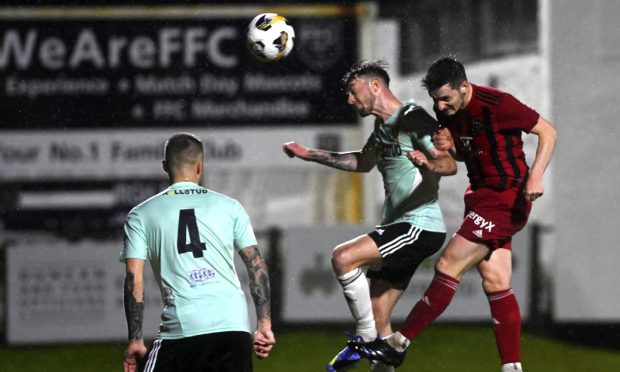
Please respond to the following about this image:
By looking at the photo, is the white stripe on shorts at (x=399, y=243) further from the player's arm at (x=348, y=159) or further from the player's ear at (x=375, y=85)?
the player's ear at (x=375, y=85)

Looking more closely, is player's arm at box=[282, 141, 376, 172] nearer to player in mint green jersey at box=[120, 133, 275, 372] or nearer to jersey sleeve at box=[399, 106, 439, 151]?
jersey sleeve at box=[399, 106, 439, 151]

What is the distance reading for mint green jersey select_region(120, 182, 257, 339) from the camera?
190 inches

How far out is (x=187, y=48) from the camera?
11.2 meters

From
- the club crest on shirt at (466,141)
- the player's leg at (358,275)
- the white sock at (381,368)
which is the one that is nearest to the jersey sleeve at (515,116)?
the club crest on shirt at (466,141)

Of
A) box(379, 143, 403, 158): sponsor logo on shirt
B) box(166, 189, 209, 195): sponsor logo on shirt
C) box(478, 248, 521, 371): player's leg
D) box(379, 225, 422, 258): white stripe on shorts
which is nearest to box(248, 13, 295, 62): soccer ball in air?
box(379, 143, 403, 158): sponsor logo on shirt

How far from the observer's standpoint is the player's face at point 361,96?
22.0 ft

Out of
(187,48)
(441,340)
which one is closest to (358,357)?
(441,340)

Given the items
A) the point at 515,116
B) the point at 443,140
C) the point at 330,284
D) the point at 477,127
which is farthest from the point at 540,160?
the point at 330,284

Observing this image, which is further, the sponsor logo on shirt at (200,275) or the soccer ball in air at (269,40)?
the soccer ball in air at (269,40)

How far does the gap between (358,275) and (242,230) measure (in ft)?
5.42

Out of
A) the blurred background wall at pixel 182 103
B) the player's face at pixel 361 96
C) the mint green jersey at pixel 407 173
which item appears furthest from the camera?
the blurred background wall at pixel 182 103

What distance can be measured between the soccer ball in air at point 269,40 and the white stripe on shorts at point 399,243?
149 centimetres

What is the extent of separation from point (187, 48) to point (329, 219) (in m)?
2.14

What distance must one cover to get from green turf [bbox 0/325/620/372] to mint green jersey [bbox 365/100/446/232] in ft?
8.12
